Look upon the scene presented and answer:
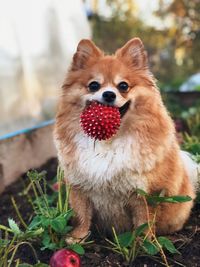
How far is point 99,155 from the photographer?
8.18 feet

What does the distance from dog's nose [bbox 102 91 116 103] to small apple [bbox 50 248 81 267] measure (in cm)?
82

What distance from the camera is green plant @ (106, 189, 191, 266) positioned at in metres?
2.37

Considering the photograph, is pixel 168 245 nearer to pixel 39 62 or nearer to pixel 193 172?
pixel 193 172

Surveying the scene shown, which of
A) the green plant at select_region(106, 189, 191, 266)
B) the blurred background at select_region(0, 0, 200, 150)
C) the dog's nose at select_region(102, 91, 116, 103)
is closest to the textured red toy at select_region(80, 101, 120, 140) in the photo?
the dog's nose at select_region(102, 91, 116, 103)

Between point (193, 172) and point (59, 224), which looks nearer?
point (59, 224)

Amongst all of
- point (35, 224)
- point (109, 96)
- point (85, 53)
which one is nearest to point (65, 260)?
point (35, 224)

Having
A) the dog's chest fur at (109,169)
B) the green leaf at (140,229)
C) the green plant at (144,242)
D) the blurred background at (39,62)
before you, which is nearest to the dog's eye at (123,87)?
the dog's chest fur at (109,169)

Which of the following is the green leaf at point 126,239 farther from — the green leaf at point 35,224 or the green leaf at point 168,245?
the green leaf at point 35,224

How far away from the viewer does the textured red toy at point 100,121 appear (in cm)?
229

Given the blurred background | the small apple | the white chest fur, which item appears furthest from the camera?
the blurred background

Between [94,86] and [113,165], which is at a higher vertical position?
[94,86]

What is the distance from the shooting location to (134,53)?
2666 millimetres

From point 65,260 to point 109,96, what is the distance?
0.87 meters

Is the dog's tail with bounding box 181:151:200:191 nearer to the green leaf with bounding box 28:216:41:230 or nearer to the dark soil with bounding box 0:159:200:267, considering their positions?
the dark soil with bounding box 0:159:200:267
